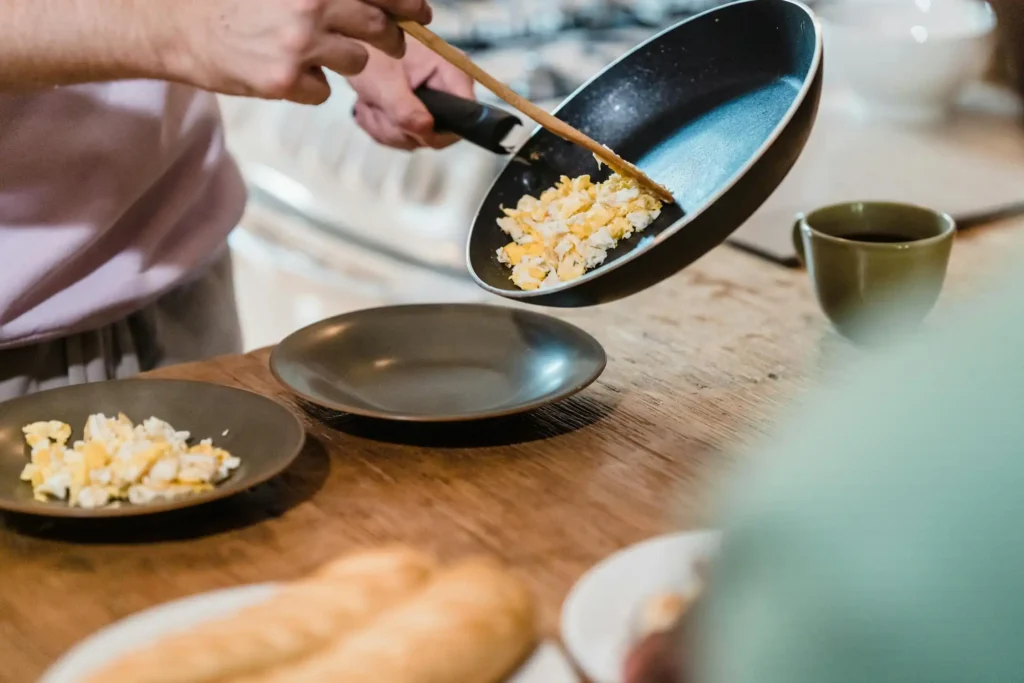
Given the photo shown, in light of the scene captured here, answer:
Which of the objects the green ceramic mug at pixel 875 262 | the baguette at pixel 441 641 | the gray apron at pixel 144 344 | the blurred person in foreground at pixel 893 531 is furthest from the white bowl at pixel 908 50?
the blurred person in foreground at pixel 893 531

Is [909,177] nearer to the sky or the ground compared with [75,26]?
nearer to the ground

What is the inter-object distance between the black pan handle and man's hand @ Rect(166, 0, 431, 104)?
6.6 inches

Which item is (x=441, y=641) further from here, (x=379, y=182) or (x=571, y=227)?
(x=379, y=182)

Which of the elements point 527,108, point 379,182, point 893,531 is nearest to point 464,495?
point 527,108

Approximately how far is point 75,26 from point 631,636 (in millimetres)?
624

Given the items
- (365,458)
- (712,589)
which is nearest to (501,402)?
(365,458)

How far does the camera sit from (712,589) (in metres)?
0.31

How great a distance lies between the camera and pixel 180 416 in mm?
908

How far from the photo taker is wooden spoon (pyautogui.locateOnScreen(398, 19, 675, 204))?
0.90 m

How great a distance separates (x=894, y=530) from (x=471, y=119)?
845 mm

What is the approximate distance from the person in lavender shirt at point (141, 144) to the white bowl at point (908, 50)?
957mm

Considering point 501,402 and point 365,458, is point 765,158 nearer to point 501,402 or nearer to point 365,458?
point 501,402

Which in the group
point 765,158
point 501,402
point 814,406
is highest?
point 814,406

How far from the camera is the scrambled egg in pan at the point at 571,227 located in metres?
0.99
